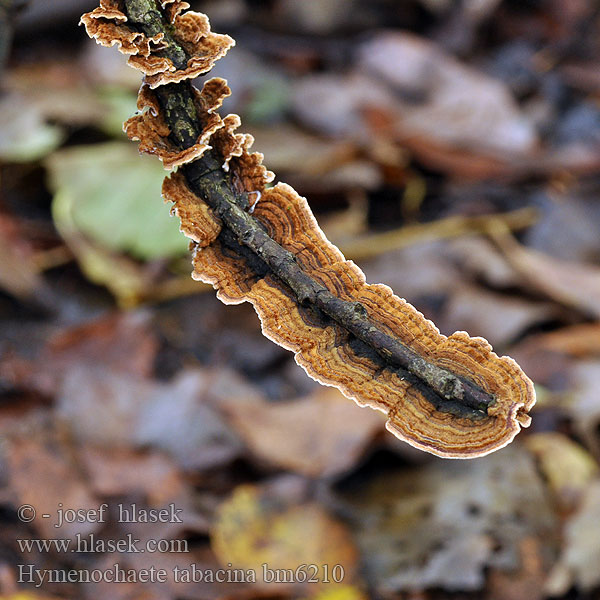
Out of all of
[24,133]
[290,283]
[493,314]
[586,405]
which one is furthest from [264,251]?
[24,133]

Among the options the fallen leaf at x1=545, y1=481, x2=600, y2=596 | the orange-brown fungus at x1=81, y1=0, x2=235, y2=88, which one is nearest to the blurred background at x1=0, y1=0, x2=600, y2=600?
the fallen leaf at x1=545, y1=481, x2=600, y2=596

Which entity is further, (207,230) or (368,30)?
(368,30)

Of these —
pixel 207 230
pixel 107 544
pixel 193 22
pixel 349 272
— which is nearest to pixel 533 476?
pixel 107 544

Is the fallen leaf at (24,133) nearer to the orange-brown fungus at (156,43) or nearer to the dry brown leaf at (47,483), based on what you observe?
the dry brown leaf at (47,483)

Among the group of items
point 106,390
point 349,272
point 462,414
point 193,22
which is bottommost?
point 106,390

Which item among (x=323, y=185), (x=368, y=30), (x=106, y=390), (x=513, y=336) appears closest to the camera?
(x=106, y=390)

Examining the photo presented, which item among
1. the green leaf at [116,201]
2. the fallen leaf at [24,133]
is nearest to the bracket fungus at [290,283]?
the green leaf at [116,201]

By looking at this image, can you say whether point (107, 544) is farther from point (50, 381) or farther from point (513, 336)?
point (513, 336)

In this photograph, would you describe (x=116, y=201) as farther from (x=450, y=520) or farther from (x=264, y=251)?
(x=264, y=251)
